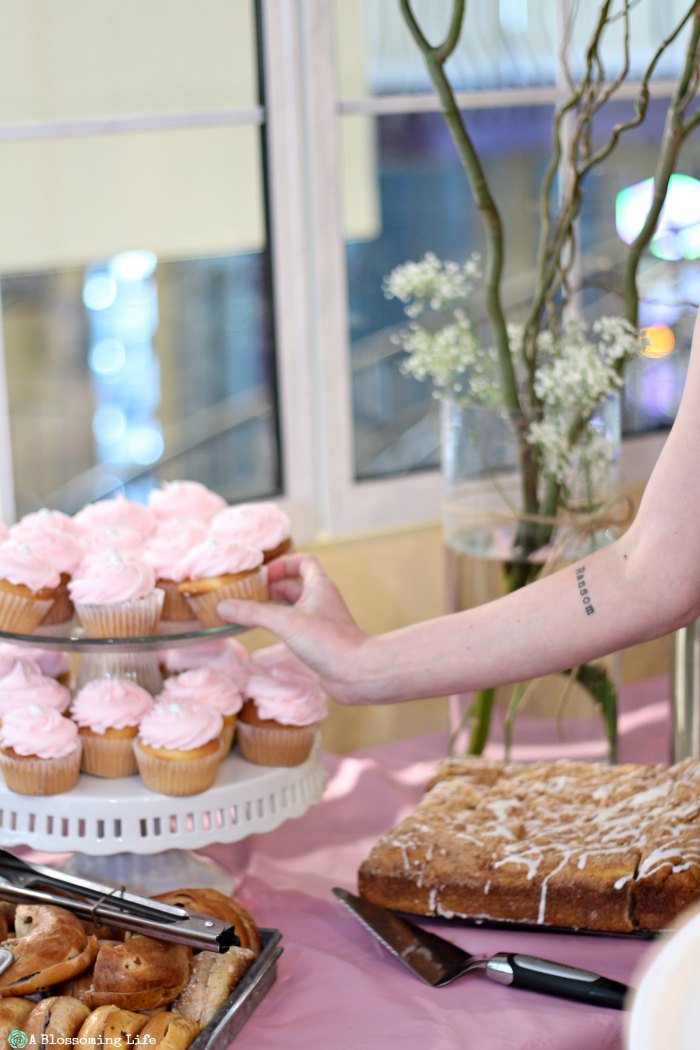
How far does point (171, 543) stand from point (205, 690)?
0.15 metres

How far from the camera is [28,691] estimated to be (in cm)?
112

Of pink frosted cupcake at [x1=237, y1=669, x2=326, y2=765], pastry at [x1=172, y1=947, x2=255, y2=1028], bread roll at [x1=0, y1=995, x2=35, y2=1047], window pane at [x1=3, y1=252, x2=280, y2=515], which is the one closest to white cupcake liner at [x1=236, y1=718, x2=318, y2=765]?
pink frosted cupcake at [x1=237, y1=669, x2=326, y2=765]

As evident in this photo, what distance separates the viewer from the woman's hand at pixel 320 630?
108cm

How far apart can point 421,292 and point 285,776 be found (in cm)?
59

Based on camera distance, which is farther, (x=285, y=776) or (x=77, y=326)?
(x=77, y=326)

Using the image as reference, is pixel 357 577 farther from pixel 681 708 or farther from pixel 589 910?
pixel 589 910

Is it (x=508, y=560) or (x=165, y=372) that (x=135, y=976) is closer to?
(x=508, y=560)

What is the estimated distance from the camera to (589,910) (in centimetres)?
110

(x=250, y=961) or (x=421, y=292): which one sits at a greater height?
(x=421, y=292)

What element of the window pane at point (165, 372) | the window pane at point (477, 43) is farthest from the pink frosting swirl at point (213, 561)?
the window pane at point (477, 43)

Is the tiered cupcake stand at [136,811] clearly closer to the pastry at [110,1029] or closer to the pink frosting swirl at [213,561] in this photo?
the pink frosting swirl at [213,561]

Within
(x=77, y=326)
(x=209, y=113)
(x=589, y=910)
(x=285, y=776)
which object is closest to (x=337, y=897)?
(x=285, y=776)

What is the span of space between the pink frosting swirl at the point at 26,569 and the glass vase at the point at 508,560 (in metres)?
0.53

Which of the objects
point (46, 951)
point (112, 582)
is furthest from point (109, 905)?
point (112, 582)
